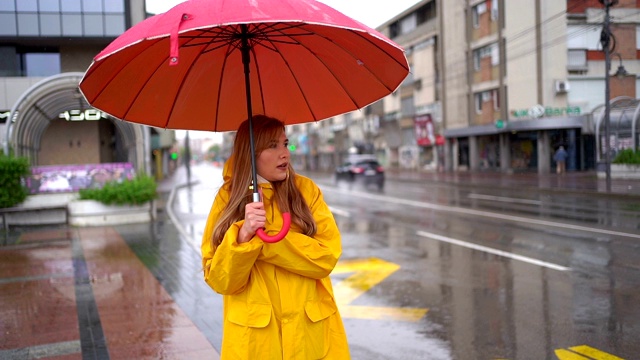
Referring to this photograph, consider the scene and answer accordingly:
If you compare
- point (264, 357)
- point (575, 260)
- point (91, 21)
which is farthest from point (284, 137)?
point (91, 21)

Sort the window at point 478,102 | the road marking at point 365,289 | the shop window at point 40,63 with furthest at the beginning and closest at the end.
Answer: the window at point 478,102 < the shop window at point 40,63 < the road marking at point 365,289

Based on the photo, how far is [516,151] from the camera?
38.1 meters

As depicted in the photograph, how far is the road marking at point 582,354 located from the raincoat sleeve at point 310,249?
3318 mm

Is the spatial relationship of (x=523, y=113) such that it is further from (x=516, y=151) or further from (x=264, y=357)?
(x=264, y=357)

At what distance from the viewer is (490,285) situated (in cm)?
786

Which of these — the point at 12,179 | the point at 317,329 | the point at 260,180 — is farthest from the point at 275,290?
the point at 12,179

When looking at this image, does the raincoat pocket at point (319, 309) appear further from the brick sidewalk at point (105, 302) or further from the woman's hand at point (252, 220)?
the brick sidewalk at point (105, 302)

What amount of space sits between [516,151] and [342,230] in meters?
26.9

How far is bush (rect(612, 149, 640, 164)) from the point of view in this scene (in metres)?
25.2

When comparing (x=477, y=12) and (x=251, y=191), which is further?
(x=477, y=12)

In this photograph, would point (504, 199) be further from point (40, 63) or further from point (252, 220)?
point (40, 63)

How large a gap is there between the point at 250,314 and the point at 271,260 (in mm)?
253

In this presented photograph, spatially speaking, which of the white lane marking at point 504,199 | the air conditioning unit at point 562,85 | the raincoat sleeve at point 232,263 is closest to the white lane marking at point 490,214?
the white lane marking at point 504,199

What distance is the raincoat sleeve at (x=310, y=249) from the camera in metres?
2.61
